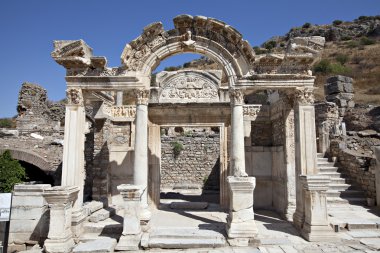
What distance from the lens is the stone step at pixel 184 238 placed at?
6.03m

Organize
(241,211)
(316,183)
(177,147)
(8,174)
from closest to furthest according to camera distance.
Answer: (241,211)
(316,183)
(8,174)
(177,147)

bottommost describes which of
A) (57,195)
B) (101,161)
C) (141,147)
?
(57,195)

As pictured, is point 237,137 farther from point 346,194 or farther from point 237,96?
point 346,194

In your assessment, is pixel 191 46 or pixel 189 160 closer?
pixel 191 46

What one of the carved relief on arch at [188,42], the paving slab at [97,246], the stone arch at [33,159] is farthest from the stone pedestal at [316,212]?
the stone arch at [33,159]

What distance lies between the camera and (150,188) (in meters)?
10.1

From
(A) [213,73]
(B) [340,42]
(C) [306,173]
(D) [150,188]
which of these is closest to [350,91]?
(A) [213,73]

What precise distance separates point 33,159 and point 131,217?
8.75m

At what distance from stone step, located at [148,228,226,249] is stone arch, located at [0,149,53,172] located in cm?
819

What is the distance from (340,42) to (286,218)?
54.1 m

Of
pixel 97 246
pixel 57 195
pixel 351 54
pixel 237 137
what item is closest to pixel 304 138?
pixel 237 137

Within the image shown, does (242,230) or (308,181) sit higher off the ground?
(308,181)

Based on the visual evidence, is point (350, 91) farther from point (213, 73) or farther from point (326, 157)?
point (213, 73)

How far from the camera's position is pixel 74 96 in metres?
7.65
